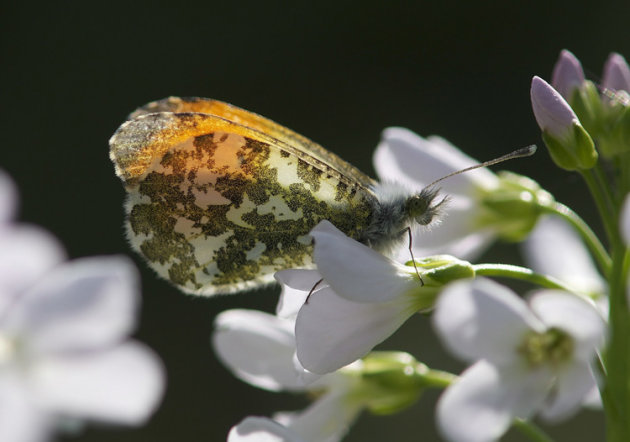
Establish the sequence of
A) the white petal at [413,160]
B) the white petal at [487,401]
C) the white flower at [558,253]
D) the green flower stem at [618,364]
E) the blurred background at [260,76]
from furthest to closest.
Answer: the blurred background at [260,76], the white flower at [558,253], the white petal at [413,160], the green flower stem at [618,364], the white petal at [487,401]

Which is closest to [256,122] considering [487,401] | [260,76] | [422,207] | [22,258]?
[422,207]

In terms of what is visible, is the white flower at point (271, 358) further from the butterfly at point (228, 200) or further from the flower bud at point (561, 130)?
the flower bud at point (561, 130)

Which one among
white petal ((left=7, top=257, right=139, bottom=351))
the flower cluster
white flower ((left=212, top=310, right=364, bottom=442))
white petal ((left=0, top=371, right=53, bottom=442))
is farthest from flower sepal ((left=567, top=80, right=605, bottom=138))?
white petal ((left=0, top=371, right=53, bottom=442))

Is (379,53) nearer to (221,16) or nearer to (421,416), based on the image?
(221,16)

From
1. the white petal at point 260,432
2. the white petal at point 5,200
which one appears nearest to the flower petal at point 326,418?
the white petal at point 260,432

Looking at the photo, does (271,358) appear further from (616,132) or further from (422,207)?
(616,132)

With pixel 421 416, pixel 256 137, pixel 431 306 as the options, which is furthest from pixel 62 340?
pixel 421 416

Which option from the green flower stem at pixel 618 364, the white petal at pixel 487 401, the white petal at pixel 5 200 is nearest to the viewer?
the white petal at pixel 487 401
